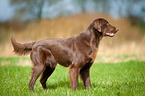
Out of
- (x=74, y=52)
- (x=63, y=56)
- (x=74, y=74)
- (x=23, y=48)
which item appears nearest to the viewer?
(x=74, y=74)

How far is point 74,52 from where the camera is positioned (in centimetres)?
386

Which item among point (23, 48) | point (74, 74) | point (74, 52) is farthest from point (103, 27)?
point (23, 48)

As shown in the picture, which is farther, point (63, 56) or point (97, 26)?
point (63, 56)

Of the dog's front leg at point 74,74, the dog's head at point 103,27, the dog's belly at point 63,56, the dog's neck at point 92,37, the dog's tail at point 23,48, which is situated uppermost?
the dog's head at point 103,27

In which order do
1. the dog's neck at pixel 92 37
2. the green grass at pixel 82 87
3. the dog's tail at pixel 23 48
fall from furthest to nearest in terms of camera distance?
the dog's tail at pixel 23 48 < the dog's neck at pixel 92 37 < the green grass at pixel 82 87

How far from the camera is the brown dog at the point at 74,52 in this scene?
3.77 meters

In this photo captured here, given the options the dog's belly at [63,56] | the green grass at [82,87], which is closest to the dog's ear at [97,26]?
the dog's belly at [63,56]

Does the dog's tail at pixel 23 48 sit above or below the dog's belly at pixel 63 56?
above

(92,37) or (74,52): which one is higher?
(92,37)

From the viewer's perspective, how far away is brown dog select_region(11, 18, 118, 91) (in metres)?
3.77

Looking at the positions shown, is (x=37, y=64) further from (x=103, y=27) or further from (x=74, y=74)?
(x=103, y=27)

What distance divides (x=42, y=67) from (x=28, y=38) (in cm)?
604

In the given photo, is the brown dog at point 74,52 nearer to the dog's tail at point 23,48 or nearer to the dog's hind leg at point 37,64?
the dog's hind leg at point 37,64

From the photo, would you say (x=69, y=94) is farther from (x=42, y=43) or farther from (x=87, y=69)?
(x=42, y=43)
